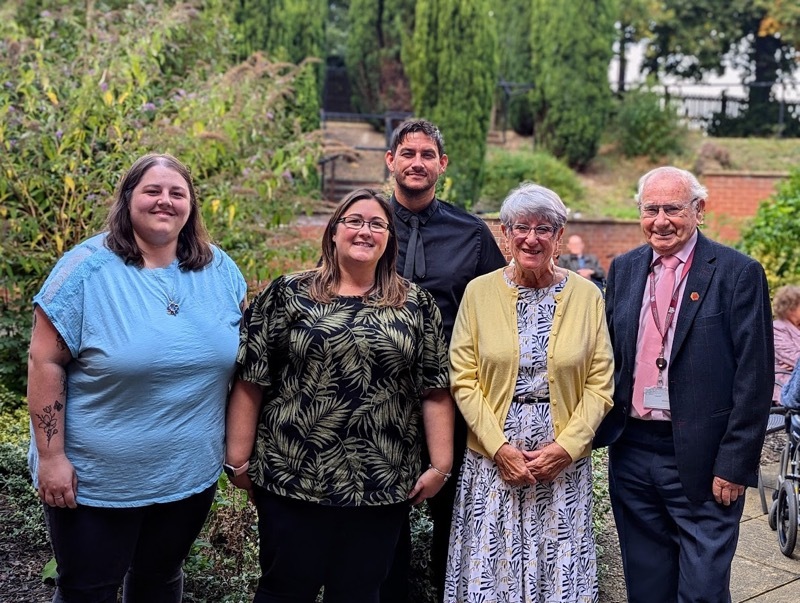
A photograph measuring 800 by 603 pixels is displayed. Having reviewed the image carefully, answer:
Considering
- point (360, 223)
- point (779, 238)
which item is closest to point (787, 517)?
point (360, 223)

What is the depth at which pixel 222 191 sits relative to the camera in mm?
5801

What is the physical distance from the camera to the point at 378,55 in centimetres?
1817

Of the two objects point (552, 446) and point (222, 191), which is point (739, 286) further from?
point (222, 191)

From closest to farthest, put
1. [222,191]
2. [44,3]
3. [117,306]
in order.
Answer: [117,306] < [222,191] < [44,3]

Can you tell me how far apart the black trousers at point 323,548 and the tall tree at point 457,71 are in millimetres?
12025

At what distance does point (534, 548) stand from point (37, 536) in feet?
8.20

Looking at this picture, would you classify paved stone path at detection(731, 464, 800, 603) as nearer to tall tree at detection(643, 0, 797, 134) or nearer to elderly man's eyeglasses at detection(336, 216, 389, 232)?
elderly man's eyeglasses at detection(336, 216, 389, 232)

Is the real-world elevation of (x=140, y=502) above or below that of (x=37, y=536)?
above

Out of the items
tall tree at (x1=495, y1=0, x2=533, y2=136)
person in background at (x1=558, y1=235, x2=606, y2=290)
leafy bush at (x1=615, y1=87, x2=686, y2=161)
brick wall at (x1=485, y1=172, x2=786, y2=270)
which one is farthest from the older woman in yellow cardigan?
tall tree at (x1=495, y1=0, x2=533, y2=136)

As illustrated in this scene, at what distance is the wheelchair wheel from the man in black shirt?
227 cm

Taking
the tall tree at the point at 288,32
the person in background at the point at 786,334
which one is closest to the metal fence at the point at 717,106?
the tall tree at the point at 288,32

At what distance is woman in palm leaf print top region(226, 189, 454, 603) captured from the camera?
284 cm

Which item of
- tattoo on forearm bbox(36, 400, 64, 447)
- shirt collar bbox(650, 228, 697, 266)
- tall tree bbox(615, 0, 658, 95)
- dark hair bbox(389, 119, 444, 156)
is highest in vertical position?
tall tree bbox(615, 0, 658, 95)

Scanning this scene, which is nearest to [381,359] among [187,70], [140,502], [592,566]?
[140,502]
